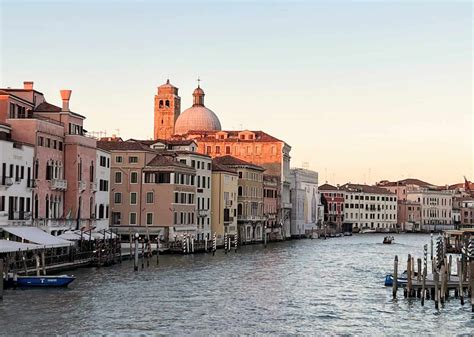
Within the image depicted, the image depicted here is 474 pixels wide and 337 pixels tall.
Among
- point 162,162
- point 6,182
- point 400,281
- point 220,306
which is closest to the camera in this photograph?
point 220,306

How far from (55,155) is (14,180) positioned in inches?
209

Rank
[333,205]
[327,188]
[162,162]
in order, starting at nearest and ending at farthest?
[162,162], [333,205], [327,188]

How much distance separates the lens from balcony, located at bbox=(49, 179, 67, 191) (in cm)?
4228

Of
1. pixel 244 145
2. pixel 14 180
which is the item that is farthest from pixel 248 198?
pixel 14 180

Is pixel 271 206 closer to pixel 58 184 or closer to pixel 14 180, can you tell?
pixel 58 184

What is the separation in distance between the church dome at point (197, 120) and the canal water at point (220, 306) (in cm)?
4865

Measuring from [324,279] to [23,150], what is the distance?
14048mm

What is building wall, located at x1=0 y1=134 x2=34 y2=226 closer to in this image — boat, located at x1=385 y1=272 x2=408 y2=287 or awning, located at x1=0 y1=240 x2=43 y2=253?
awning, located at x1=0 y1=240 x2=43 y2=253

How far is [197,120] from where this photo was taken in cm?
8994

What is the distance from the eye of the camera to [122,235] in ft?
179

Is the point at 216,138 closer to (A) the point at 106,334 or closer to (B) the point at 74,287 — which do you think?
(B) the point at 74,287

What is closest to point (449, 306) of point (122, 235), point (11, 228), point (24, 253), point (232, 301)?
point (232, 301)

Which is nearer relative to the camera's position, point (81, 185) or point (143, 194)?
point (81, 185)

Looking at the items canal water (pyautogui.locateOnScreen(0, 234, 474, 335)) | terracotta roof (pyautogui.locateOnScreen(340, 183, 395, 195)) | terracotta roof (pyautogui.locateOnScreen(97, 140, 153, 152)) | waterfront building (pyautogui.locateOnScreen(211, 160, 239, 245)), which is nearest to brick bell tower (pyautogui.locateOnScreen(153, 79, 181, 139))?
waterfront building (pyautogui.locateOnScreen(211, 160, 239, 245))
